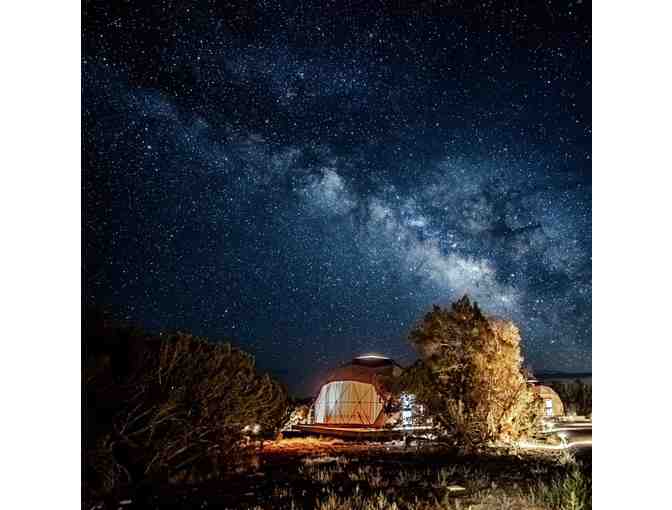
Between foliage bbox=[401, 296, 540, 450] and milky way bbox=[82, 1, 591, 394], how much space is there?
16 centimetres

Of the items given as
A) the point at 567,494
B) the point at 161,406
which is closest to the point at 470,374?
the point at 567,494

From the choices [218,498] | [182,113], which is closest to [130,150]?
[182,113]

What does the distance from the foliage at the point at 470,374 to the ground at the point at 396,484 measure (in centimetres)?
23

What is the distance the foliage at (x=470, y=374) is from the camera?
4988 mm

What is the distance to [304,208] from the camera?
16.3ft

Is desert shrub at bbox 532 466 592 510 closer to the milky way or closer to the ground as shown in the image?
the ground

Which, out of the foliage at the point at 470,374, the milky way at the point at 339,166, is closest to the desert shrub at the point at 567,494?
the milky way at the point at 339,166

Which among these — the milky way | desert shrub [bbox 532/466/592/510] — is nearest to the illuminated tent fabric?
the milky way

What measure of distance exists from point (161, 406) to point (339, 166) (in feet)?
7.99

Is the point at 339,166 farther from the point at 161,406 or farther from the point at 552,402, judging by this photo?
the point at 552,402
